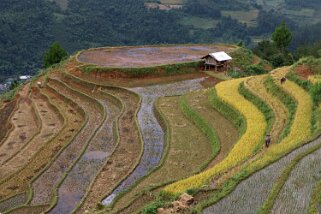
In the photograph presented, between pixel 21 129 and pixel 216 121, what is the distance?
11509 mm

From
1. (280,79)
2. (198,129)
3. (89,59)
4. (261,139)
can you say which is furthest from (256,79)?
(89,59)

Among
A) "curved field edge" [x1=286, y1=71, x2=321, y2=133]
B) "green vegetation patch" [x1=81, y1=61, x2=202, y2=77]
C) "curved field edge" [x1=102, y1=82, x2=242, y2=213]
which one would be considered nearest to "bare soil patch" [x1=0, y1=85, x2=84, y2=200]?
"curved field edge" [x1=102, y1=82, x2=242, y2=213]

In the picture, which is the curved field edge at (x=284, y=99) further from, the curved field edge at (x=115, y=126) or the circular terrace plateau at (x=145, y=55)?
the circular terrace plateau at (x=145, y=55)

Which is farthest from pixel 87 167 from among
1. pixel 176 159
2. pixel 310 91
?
pixel 310 91

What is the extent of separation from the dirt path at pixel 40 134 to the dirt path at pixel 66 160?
1.53m

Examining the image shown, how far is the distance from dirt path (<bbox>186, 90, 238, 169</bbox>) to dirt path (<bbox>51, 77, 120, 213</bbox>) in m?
4.67

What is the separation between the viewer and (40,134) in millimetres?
24938

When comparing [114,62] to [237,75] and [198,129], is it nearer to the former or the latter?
[237,75]

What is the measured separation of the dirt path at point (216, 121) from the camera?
64.4 ft

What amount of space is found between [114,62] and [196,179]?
2400 centimetres

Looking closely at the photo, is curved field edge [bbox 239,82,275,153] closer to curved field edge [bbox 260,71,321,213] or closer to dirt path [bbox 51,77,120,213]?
curved field edge [bbox 260,71,321,213]

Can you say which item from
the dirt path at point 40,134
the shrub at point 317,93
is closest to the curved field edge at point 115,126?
the dirt path at point 40,134

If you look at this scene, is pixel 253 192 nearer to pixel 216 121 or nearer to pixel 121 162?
pixel 121 162

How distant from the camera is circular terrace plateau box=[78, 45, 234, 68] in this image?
1451 inches
